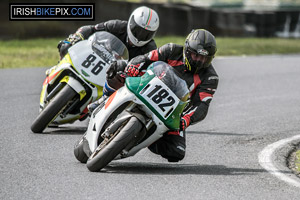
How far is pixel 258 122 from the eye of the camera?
32.3 feet

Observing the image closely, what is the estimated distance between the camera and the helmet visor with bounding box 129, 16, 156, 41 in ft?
27.6

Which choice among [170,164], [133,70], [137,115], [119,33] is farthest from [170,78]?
[119,33]

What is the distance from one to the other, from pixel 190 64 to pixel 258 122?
125 inches

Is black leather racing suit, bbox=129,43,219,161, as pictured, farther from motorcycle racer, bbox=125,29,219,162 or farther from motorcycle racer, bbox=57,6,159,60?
motorcycle racer, bbox=57,6,159,60

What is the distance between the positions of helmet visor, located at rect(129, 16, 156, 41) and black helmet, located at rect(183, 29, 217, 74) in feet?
5.08

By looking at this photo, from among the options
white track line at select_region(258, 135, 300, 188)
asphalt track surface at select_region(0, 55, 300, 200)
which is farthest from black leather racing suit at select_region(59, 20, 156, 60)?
white track line at select_region(258, 135, 300, 188)

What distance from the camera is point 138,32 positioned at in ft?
27.7

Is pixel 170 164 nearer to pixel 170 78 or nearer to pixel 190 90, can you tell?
pixel 190 90

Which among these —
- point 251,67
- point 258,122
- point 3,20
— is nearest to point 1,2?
point 3,20

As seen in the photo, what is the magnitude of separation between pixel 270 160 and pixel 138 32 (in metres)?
2.42

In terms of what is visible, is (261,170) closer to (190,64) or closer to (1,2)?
(190,64)

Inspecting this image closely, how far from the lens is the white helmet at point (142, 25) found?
8.36 metres

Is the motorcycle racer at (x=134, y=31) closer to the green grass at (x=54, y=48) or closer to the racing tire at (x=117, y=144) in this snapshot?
the racing tire at (x=117, y=144)

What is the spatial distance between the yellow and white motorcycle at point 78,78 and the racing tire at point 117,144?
6.53 feet
